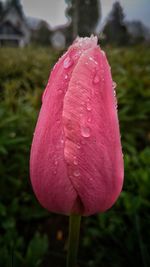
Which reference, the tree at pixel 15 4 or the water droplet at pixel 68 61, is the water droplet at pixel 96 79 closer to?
the water droplet at pixel 68 61

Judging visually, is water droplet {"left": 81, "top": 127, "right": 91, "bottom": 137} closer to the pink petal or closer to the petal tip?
the pink petal

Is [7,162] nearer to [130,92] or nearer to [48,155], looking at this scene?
[130,92]

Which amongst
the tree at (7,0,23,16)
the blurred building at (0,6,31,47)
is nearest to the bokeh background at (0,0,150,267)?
the tree at (7,0,23,16)

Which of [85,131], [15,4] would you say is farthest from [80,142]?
[15,4]

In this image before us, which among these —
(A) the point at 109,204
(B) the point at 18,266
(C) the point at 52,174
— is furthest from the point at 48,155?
(B) the point at 18,266

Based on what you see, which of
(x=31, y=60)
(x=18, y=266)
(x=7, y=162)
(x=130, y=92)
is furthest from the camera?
(x=31, y=60)

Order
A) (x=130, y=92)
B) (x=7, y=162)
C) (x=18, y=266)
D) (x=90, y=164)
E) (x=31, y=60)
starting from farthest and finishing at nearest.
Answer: (x=31, y=60) < (x=130, y=92) < (x=7, y=162) < (x=18, y=266) < (x=90, y=164)
